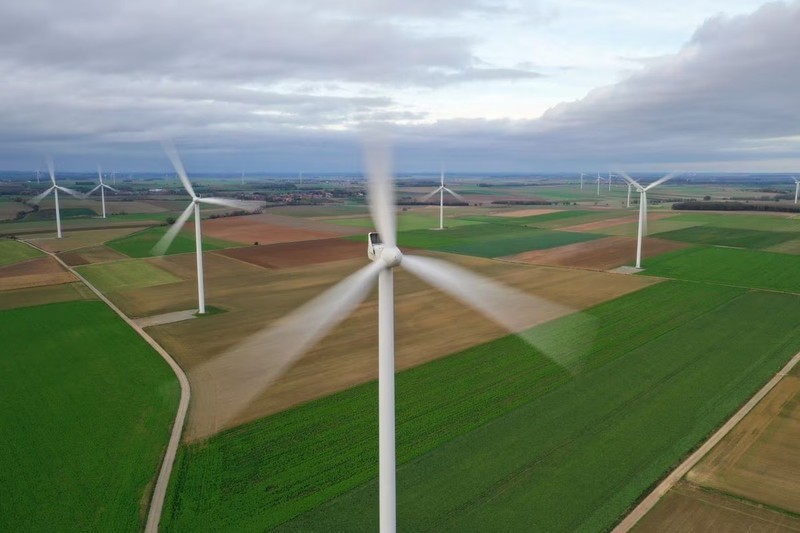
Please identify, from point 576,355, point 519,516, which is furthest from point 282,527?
point 576,355

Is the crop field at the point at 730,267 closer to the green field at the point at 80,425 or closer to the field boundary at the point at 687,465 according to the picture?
the field boundary at the point at 687,465

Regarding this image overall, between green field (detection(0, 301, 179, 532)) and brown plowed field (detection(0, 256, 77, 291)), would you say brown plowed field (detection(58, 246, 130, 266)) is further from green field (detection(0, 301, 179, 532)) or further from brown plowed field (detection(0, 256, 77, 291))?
green field (detection(0, 301, 179, 532))

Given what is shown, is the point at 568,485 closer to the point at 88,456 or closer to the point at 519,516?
the point at 519,516

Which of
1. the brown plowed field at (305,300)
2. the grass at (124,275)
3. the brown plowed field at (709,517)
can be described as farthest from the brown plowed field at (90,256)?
the brown plowed field at (709,517)

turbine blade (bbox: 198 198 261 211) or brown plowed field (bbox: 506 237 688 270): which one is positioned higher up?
turbine blade (bbox: 198 198 261 211)

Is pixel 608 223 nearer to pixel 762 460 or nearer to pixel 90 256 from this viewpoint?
pixel 90 256

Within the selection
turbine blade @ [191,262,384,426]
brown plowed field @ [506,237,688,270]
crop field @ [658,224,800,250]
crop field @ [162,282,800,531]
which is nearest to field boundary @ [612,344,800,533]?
crop field @ [162,282,800,531]

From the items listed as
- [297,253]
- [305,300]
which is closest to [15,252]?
[297,253]
